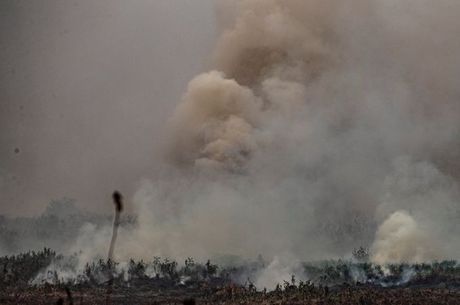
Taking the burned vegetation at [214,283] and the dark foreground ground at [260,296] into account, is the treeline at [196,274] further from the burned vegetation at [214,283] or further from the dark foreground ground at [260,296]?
the dark foreground ground at [260,296]

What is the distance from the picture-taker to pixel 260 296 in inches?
3467

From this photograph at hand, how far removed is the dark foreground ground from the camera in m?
83.9

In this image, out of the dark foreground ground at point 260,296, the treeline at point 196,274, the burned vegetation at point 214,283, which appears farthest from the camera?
the treeline at point 196,274

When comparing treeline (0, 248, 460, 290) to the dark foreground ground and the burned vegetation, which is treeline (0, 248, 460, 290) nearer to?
the burned vegetation

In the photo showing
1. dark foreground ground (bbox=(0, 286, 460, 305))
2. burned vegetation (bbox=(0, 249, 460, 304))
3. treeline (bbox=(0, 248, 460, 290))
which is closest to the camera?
dark foreground ground (bbox=(0, 286, 460, 305))

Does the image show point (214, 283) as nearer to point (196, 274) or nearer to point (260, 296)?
point (196, 274)

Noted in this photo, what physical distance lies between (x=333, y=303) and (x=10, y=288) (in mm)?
60696

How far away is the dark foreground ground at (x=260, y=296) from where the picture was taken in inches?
3303

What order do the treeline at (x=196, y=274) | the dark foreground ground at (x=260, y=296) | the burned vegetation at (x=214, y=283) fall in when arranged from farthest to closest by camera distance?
the treeline at (x=196, y=274) → the burned vegetation at (x=214, y=283) → the dark foreground ground at (x=260, y=296)

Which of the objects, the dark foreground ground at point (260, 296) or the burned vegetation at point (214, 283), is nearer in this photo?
the dark foreground ground at point (260, 296)

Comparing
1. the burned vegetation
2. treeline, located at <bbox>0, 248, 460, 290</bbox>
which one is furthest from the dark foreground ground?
treeline, located at <bbox>0, 248, 460, 290</bbox>

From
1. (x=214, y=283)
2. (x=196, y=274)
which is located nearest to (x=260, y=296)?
(x=214, y=283)

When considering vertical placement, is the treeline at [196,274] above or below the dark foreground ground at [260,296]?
above

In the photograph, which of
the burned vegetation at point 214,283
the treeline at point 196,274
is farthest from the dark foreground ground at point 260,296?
the treeline at point 196,274
